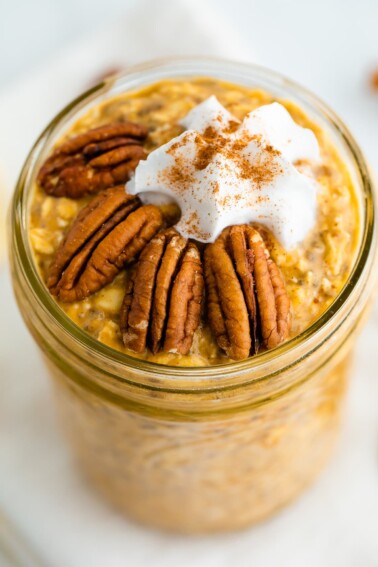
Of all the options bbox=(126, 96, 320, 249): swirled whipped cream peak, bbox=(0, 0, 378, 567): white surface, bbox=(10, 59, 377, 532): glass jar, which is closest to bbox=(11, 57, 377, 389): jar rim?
bbox=(10, 59, 377, 532): glass jar

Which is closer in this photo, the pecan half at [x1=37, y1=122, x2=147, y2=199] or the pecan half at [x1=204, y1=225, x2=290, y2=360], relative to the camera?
the pecan half at [x1=204, y1=225, x2=290, y2=360]

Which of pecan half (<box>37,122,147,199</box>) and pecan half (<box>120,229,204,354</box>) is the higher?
pecan half (<box>37,122,147,199</box>)

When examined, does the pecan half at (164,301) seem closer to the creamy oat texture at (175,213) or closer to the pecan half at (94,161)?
the creamy oat texture at (175,213)

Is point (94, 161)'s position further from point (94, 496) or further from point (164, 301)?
point (94, 496)

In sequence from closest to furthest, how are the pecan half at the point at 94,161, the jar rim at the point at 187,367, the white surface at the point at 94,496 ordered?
1. the jar rim at the point at 187,367
2. the pecan half at the point at 94,161
3. the white surface at the point at 94,496

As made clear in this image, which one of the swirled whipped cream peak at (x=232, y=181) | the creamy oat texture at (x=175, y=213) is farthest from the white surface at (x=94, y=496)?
the swirled whipped cream peak at (x=232, y=181)

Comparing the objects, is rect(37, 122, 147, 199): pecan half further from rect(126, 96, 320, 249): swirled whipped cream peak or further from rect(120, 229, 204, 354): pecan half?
rect(120, 229, 204, 354): pecan half

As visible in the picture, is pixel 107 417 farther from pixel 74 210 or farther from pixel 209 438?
pixel 74 210
